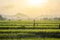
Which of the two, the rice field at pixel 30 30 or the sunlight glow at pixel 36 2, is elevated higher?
the sunlight glow at pixel 36 2

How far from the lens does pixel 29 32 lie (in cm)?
185

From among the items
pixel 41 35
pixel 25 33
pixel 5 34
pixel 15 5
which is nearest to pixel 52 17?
pixel 41 35

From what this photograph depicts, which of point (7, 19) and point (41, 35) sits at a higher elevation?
point (7, 19)

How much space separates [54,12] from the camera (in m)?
1.89

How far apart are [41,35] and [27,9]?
473mm

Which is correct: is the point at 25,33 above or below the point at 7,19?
below

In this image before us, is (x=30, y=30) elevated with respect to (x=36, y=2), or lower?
lower

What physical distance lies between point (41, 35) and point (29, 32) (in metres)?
0.19

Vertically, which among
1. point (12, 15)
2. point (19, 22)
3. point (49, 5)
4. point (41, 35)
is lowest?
point (41, 35)

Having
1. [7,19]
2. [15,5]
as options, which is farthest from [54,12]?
[7,19]

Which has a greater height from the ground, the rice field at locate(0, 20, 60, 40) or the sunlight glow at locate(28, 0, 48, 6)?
the sunlight glow at locate(28, 0, 48, 6)

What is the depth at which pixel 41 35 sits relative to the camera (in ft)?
6.07

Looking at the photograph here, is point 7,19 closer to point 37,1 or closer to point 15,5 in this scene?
point 15,5

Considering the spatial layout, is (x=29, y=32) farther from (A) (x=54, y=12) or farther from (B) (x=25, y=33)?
(A) (x=54, y=12)
